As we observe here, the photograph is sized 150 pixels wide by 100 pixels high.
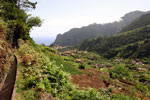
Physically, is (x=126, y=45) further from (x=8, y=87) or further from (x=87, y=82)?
(x=8, y=87)

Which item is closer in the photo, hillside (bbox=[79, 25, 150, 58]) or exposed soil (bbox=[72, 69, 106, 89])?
exposed soil (bbox=[72, 69, 106, 89])

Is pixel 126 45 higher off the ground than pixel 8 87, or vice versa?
pixel 8 87

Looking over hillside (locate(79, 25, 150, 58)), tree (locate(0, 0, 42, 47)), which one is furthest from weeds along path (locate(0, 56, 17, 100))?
hillside (locate(79, 25, 150, 58))

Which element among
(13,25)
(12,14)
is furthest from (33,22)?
(13,25)

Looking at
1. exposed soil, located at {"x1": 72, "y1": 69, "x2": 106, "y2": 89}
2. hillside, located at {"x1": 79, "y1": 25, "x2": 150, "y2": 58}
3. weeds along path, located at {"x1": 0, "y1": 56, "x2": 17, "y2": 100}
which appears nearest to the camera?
weeds along path, located at {"x1": 0, "y1": 56, "x2": 17, "y2": 100}

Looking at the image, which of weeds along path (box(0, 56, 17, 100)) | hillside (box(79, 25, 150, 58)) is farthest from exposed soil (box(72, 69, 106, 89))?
hillside (box(79, 25, 150, 58))

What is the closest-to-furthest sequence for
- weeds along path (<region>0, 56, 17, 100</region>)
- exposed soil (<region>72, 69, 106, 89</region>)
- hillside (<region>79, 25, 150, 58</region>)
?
weeds along path (<region>0, 56, 17, 100</region>) < exposed soil (<region>72, 69, 106, 89</region>) < hillside (<region>79, 25, 150, 58</region>)

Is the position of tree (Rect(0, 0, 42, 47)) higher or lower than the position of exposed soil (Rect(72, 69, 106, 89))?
higher

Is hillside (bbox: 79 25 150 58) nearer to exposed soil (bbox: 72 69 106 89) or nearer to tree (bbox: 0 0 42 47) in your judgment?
exposed soil (bbox: 72 69 106 89)

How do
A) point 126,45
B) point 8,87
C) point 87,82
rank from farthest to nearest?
point 126,45 < point 87,82 < point 8,87

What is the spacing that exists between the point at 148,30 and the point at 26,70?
16499 cm

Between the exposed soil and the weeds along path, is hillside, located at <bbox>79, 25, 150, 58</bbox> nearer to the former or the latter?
the exposed soil

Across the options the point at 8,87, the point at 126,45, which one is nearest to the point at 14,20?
the point at 8,87

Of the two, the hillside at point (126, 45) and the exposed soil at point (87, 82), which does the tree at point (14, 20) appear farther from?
the hillside at point (126, 45)
